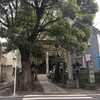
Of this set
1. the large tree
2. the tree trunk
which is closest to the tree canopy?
the large tree

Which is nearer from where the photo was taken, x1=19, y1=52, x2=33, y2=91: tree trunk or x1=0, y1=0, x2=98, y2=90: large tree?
x1=0, y1=0, x2=98, y2=90: large tree

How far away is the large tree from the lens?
12562 millimetres

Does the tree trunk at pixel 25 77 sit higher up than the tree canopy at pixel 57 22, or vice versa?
the tree canopy at pixel 57 22

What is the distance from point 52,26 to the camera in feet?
47.7

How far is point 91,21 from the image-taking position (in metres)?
15.1

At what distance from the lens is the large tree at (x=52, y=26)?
12562 mm

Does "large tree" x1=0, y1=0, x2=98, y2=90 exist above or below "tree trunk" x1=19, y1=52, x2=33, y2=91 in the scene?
above

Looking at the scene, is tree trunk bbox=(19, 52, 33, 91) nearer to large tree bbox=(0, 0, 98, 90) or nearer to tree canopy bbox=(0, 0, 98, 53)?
large tree bbox=(0, 0, 98, 90)

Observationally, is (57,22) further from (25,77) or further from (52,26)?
(25,77)

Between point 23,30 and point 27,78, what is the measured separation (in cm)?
502

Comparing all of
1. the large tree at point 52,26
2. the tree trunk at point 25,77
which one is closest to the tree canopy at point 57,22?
the large tree at point 52,26

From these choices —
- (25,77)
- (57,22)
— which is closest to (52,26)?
(57,22)

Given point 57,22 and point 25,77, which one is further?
point 25,77

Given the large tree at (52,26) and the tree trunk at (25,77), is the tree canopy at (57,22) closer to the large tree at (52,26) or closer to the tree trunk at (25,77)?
the large tree at (52,26)
